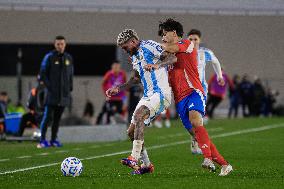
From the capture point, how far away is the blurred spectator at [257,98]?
140 feet

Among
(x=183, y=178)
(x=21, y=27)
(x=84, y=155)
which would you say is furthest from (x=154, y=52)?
(x=21, y=27)

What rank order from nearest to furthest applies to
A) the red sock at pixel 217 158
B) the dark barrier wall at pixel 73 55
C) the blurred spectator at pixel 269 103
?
the red sock at pixel 217 158, the blurred spectator at pixel 269 103, the dark barrier wall at pixel 73 55

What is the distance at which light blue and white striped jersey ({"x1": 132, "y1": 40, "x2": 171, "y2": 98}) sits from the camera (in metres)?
14.7

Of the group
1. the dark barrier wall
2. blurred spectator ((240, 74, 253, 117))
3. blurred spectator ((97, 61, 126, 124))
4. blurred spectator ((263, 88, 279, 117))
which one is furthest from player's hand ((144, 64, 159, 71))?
the dark barrier wall

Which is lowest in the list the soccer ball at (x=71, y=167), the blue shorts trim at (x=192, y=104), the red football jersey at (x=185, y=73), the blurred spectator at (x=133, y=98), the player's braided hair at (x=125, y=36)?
the blurred spectator at (x=133, y=98)

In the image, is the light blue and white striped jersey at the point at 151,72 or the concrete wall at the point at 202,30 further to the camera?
the concrete wall at the point at 202,30

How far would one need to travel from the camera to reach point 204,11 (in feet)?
159

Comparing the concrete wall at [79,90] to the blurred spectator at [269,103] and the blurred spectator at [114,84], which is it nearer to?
the blurred spectator at [269,103]

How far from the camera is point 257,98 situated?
42781mm

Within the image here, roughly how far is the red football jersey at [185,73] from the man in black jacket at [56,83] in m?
8.36

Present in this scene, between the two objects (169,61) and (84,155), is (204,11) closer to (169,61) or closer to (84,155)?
(84,155)

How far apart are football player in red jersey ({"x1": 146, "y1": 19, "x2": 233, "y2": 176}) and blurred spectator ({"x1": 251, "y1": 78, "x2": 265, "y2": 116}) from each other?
28381 millimetres

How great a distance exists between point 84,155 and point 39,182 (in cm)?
615

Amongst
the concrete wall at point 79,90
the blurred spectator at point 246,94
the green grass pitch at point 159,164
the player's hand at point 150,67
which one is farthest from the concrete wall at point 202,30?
the player's hand at point 150,67
